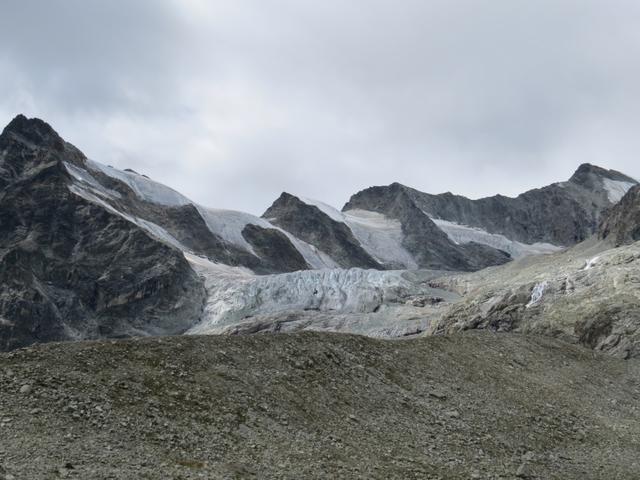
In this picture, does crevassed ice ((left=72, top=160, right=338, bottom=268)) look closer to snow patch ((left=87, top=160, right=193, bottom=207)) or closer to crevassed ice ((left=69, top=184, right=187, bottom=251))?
snow patch ((left=87, top=160, right=193, bottom=207))

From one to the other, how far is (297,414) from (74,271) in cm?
11996

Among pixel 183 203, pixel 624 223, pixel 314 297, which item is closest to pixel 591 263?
pixel 624 223

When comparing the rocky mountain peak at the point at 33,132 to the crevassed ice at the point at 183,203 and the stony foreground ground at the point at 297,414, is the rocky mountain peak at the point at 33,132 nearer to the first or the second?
the crevassed ice at the point at 183,203

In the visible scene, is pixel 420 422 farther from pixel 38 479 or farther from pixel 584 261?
pixel 584 261

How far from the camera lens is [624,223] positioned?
86000 mm

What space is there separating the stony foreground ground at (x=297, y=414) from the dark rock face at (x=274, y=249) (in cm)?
14623

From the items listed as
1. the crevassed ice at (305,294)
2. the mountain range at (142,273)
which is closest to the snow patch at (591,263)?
the mountain range at (142,273)

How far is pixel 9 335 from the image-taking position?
11444 cm

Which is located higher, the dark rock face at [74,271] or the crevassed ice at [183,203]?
the crevassed ice at [183,203]

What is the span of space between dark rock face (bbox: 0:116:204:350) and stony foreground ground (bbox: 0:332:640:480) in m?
96.1

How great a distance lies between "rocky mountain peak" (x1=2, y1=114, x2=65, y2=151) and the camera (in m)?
170

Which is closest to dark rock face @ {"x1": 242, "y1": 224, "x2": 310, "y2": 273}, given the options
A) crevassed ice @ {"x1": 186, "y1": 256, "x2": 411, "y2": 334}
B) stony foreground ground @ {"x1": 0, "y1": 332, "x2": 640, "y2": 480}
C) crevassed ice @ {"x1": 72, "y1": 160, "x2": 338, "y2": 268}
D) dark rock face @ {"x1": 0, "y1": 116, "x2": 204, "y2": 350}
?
crevassed ice @ {"x1": 72, "y1": 160, "x2": 338, "y2": 268}

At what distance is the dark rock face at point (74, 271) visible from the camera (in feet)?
396

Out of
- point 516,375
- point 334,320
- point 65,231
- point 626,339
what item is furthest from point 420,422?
point 65,231
